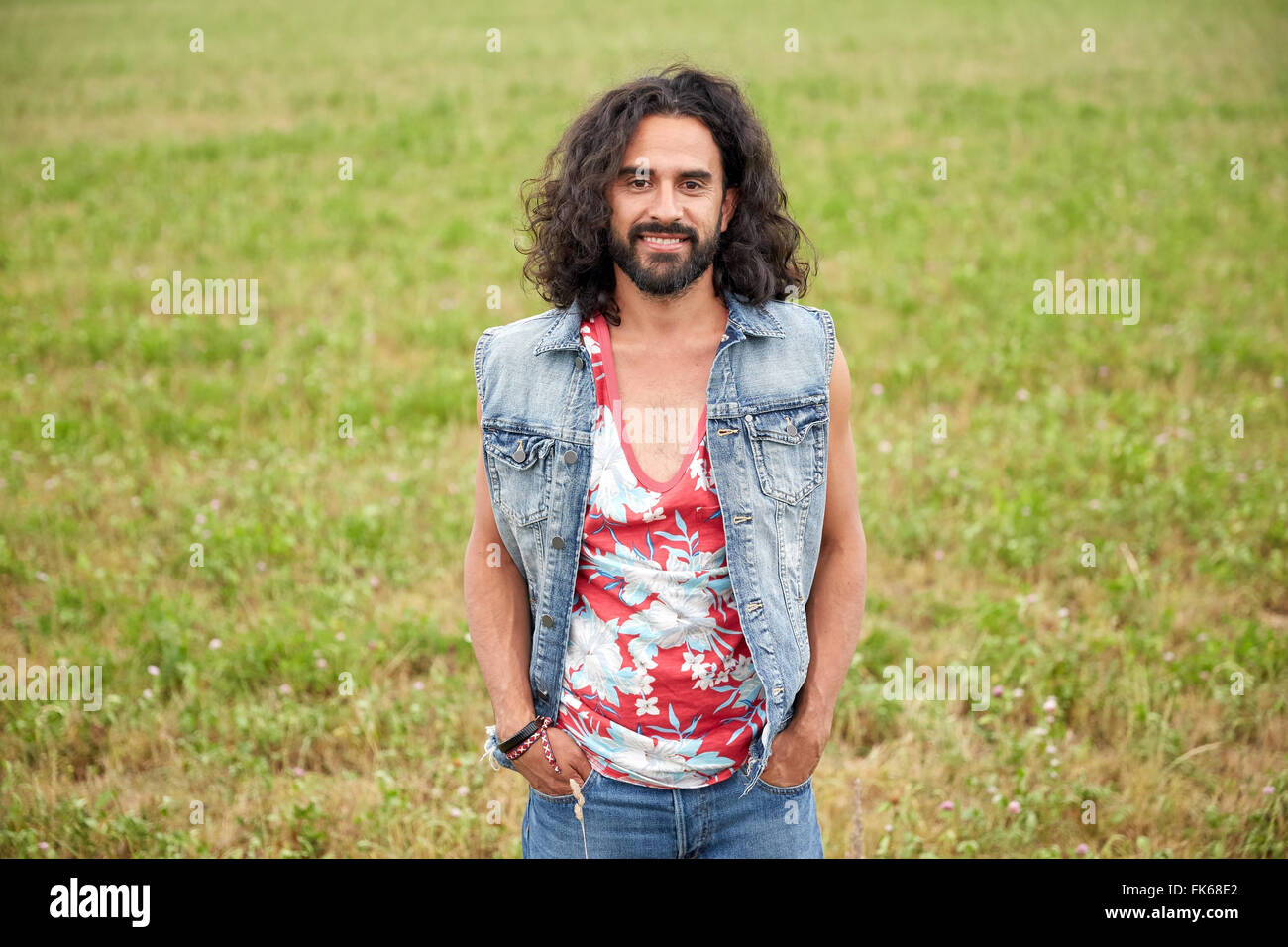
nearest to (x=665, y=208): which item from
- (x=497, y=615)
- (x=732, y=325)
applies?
(x=732, y=325)

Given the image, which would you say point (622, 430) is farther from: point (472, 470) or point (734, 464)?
point (472, 470)

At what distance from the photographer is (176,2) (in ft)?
98.0

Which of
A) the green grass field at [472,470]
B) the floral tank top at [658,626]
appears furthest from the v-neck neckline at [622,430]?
the green grass field at [472,470]

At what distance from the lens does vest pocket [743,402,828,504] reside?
8.16 feet

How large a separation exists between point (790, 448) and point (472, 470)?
4280mm

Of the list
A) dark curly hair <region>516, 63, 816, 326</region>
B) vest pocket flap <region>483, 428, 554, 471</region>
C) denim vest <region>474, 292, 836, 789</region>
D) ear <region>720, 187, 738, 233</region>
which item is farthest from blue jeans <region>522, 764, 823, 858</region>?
ear <region>720, 187, 738, 233</region>

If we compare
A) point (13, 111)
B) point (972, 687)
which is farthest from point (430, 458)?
point (13, 111)

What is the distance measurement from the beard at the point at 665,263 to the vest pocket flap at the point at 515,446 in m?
0.43

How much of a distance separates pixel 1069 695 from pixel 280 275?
777 centimetres

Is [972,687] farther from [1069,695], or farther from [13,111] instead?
[13,111]

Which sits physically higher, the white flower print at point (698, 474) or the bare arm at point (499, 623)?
the white flower print at point (698, 474)

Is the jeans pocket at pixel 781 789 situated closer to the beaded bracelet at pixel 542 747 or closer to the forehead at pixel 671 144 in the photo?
the beaded bracelet at pixel 542 747

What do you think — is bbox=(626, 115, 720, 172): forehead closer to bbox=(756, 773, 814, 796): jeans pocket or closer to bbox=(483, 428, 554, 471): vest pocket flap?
Result: bbox=(483, 428, 554, 471): vest pocket flap

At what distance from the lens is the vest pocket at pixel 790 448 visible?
2488 mm
